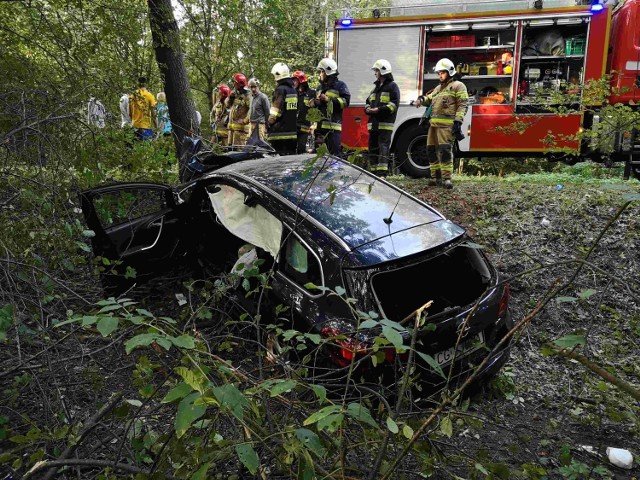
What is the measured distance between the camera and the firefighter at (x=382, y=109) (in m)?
7.33

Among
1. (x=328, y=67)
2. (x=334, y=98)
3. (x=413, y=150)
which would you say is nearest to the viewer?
(x=334, y=98)

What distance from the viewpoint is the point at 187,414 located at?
58.1 inches

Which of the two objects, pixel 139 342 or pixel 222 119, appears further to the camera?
pixel 222 119

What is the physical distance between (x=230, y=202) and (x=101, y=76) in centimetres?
161

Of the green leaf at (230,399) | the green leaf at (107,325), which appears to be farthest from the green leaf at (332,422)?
the green leaf at (107,325)

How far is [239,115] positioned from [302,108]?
2.34 m

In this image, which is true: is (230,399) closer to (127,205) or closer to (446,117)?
(127,205)

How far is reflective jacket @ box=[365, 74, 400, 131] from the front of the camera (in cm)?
734

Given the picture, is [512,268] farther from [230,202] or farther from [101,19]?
[101,19]

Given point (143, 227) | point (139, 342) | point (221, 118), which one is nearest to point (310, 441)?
point (139, 342)

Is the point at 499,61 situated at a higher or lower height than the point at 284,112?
higher

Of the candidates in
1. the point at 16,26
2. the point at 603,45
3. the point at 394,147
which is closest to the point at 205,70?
the point at 394,147

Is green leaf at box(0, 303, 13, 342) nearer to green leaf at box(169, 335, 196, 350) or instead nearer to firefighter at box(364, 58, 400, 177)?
green leaf at box(169, 335, 196, 350)

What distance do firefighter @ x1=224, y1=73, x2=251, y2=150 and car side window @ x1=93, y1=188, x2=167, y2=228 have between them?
5035mm
